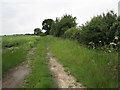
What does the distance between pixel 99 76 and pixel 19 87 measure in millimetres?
3854

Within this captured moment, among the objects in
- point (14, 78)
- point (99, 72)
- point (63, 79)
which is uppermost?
point (99, 72)

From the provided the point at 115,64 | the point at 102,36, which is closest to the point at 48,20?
the point at 102,36

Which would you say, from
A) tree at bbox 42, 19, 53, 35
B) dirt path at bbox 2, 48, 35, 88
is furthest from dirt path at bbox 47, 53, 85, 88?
tree at bbox 42, 19, 53, 35

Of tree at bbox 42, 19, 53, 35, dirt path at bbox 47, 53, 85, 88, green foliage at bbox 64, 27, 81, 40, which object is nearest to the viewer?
dirt path at bbox 47, 53, 85, 88

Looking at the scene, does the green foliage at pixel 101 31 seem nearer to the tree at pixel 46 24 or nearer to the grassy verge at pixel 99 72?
the grassy verge at pixel 99 72

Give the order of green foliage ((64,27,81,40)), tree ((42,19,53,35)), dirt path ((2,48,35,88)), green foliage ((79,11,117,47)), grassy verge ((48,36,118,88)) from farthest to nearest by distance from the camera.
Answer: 1. tree ((42,19,53,35))
2. green foliage ((64,27,81,40))
3. green foliage ((79,11,117,47))
4. dirt path ((2,48,35,88))
5. grassy verge ((48,36,118,88))

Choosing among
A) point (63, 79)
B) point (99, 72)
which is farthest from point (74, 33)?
point (99, 72)

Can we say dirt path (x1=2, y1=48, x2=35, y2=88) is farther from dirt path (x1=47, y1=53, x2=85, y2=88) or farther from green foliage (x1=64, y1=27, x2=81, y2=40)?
green foliage (x1=64, y1=27, x2=81, y2=40)

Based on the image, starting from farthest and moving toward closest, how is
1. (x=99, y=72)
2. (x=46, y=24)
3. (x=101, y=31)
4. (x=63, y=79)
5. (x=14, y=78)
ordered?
(x=46, y=24) < (x=101, y=31) < (x=14, y=78) < (x=63, y=79) < (x=99, y=72)

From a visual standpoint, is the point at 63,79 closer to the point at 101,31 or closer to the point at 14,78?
the point at 14,78

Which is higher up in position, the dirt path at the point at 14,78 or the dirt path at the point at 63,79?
the dirt path at the point at 63,79

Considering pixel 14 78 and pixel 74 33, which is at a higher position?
pixel 74 33

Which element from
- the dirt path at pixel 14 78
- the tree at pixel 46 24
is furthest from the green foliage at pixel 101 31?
the tree at pixel 46 24

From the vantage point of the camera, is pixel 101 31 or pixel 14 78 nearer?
pixel 14 78
